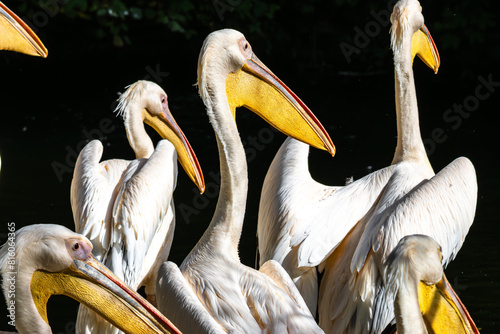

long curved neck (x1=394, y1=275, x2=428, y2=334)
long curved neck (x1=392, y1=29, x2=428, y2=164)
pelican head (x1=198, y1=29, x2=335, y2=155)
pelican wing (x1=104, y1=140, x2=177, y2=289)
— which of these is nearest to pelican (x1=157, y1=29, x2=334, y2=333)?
pelican head (x1=198, y1=29, x2=335, y2=155)

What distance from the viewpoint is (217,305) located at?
3.01 metres

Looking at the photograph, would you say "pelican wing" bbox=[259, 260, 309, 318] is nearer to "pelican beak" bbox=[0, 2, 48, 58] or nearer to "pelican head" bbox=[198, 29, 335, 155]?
"pelican head" bbox=[198, 29, 335, 155]

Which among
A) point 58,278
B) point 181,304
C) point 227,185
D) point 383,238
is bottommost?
point 181,304

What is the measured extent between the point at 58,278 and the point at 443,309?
4.24 ft

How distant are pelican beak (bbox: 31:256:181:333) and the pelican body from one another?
1263mm

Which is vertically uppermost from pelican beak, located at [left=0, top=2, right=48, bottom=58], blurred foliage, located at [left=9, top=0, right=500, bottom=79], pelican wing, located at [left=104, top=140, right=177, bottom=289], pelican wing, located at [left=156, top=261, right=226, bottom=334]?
blurred foliage, located at [left=9, top=0, right=500, bottom=79]

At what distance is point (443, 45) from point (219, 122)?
37.9 feet

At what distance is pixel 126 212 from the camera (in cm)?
395

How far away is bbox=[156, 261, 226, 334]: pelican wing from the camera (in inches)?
110

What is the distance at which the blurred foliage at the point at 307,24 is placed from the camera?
1393 cm

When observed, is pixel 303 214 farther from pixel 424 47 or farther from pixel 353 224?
pixel 424 47

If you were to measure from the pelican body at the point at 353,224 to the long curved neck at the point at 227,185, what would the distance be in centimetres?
43

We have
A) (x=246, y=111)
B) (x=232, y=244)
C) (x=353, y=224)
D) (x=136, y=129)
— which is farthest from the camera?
(x=246, y=111)

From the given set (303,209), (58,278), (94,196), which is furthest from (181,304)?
(94,196)
